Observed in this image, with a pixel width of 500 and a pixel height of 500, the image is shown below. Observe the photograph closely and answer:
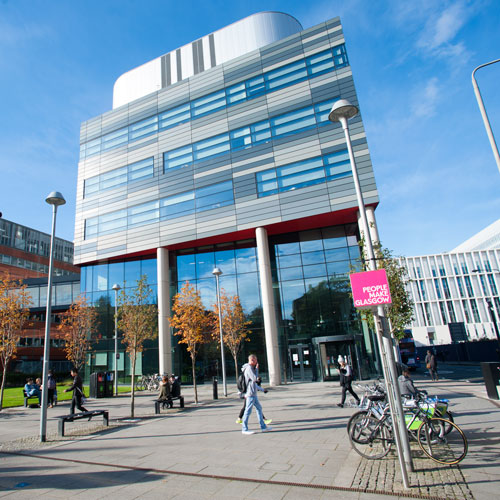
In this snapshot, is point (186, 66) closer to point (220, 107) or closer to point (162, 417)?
point (220, 107)

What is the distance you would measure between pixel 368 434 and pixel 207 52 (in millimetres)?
33490

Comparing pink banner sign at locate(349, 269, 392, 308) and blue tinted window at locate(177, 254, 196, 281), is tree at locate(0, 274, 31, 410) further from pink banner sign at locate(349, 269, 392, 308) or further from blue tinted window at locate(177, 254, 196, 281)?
pink banner sign at locate(349, 269, 392, 308)

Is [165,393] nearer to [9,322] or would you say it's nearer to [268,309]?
[9,322]

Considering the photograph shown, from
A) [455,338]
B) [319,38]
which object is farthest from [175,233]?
[455,338]

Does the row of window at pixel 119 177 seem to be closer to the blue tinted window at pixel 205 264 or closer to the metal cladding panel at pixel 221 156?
the metal cladding panel at pixel 221 156

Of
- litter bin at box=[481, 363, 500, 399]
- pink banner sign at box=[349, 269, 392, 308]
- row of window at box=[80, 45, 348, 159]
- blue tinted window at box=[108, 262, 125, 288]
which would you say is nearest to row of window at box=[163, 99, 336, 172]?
row of window at box=[80, 45, 348, 159]

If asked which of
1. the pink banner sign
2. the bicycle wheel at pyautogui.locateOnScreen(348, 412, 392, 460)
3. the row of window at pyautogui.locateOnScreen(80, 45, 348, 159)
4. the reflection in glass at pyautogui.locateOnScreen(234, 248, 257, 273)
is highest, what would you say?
the row of window at pyautogui.locateOnScreen(80, 45, 348, 159)

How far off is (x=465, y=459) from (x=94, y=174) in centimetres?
3353

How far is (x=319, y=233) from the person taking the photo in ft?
84.8

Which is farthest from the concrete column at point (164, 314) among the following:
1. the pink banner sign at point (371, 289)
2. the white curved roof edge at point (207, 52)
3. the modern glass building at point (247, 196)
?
the pink banner sign at point (371, 289)

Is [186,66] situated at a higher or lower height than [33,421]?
higher

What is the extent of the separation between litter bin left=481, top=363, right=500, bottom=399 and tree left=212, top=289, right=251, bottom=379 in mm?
13974

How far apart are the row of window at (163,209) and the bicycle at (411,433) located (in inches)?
811

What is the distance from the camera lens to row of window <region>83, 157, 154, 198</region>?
29969mm
